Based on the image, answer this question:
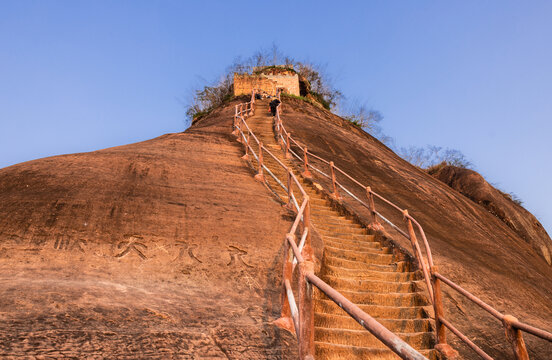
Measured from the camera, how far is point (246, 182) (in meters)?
8.80

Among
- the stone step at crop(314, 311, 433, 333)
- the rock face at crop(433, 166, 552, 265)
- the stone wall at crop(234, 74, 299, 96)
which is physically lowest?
the stone step at crop(314, 311, 433, 333)

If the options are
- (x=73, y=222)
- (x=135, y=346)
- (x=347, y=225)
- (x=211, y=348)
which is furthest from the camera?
(x=347, y=225)

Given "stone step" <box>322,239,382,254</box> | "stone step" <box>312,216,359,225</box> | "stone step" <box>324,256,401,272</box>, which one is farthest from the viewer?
"stone step" <box>312,216,359,225</box>

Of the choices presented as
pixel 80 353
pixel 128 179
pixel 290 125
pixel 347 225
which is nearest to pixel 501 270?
pixel 347 225

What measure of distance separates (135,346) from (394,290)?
13.9ft

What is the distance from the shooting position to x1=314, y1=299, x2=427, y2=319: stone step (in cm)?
545

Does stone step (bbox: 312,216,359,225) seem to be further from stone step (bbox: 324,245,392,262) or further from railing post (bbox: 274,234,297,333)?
railing post (bbox: 274,234,297,333)

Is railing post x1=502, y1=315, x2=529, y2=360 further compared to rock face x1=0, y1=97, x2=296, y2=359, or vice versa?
rock face x1=0, y1=97, x2=296, y2=359

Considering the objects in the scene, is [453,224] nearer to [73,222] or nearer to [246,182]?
[246,182]

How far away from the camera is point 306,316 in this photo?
2859 mm

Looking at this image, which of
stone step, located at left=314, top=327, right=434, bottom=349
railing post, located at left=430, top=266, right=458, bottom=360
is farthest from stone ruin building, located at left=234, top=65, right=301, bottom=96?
stone step, located at left=314, top=327, right=434, bottom=349

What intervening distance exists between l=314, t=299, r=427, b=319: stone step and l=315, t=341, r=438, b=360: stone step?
866 mm

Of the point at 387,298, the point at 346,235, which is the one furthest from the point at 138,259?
the point at 346,235

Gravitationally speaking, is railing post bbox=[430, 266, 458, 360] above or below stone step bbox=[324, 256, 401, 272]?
below
